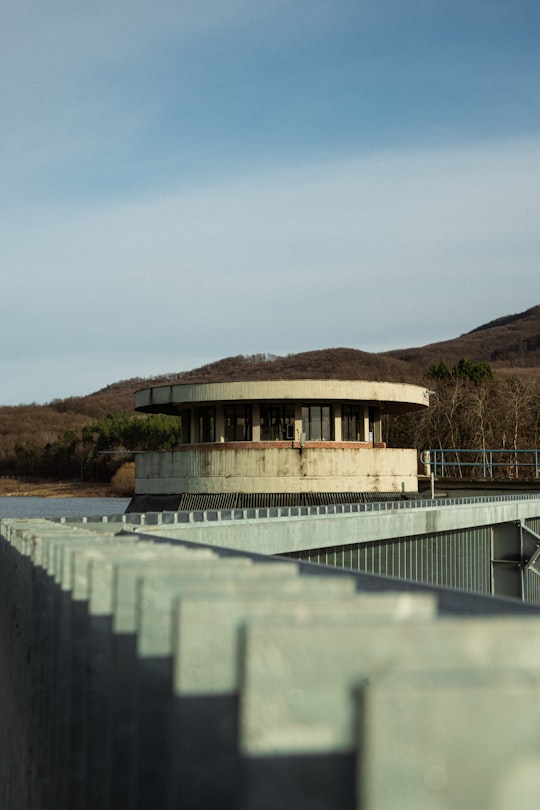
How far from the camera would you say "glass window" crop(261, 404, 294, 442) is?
4475 cm

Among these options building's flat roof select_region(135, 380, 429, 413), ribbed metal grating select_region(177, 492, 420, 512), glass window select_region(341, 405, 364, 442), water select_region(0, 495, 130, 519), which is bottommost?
water select_region(0, 495, 130, 519)

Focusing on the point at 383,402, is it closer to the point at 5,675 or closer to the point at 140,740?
the point at 5,675

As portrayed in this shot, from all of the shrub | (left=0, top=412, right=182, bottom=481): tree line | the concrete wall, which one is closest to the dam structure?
the concrete wall

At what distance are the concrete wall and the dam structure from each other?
35.9 meters

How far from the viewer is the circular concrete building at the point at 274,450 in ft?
138

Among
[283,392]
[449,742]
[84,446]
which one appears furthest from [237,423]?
[84,446]

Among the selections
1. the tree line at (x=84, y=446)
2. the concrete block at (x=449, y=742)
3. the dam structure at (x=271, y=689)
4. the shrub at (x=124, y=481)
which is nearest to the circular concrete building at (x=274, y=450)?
the dam structure at (x=271, y=689)

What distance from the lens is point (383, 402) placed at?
4703 centimetres

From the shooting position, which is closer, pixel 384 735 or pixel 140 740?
pixel 384 735

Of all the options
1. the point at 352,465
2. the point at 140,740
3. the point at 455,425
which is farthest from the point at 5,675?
the point at 455,425

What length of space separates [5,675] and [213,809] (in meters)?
6.45

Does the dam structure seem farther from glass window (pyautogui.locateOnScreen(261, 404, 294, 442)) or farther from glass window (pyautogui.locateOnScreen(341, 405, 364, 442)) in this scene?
glass window (pyautogui.locateOnScreen(341, 405, 364, 442))

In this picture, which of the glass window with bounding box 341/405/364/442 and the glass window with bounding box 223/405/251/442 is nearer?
the glass window with bounding box 223/405/251/442

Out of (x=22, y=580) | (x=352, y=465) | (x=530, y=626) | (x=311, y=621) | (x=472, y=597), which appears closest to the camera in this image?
(x=530, y=626)
